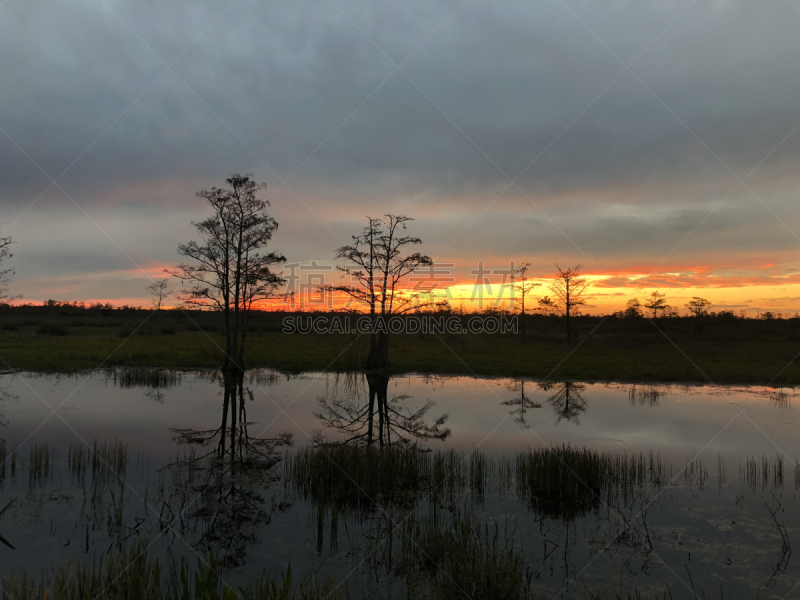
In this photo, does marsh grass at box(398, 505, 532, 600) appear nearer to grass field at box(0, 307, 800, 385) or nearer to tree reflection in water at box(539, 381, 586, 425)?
tree reflection in water at box(539, 381, 586, 425)

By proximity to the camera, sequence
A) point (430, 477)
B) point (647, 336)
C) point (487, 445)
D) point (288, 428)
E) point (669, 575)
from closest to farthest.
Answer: point (669, 575) < point (430, 477) < point (487, 445) < point (288, 428) < point (647, 336)

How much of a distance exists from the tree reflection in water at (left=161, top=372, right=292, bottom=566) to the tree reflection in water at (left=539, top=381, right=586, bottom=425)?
409 inches

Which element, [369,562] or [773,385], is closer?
[369,562]

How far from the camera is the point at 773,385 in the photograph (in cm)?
2550

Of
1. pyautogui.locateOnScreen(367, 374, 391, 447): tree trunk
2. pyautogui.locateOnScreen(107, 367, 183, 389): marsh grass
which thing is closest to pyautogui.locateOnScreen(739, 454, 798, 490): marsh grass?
pyautogui.locateOnScreen(367, 374, 391, 447): tree trunk

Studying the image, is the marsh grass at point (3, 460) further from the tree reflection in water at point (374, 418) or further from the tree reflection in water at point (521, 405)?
the tree reflection in water at point (521, 405)

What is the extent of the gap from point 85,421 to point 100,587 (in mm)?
12106

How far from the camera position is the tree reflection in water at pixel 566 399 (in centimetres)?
1820

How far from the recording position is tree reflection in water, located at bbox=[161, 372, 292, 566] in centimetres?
791

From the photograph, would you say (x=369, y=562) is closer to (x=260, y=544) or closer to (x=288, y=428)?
(x=260, y=544)

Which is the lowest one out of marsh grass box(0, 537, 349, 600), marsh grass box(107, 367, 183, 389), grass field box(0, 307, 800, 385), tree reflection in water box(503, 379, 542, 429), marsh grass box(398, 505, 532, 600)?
marsh grass box(398, 505, 532, 600)

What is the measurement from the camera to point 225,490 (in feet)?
32.6

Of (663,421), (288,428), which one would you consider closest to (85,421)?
(288,428)

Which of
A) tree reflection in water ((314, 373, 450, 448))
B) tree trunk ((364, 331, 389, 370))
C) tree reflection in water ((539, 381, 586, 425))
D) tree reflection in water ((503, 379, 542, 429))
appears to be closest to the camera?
tree reflection in water ((314, 373, 450, 448))
